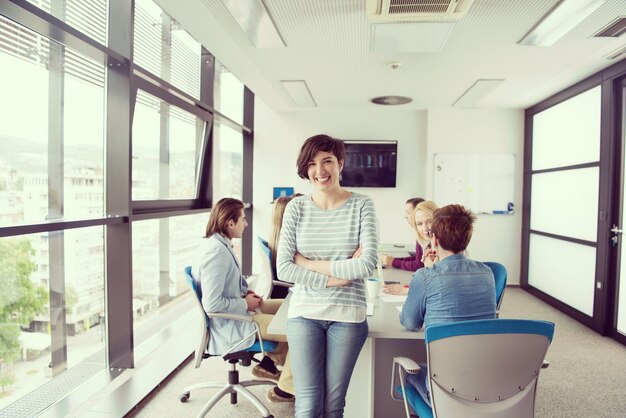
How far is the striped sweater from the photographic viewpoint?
1504mm

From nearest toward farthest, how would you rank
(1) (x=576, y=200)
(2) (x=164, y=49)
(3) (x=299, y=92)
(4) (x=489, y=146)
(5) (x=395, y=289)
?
(5) (x=395, y=289)
(2) (x=164, y=49)
(1) (x=576, y=200)
(3) (x=299, y=92)
(4) (x=489, y=146)

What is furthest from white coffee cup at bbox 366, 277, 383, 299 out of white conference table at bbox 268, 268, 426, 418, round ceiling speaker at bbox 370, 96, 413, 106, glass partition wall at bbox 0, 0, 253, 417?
round ceiling speaker at bbox 370, 96, 413, 106

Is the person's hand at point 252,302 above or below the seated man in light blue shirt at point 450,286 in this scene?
below

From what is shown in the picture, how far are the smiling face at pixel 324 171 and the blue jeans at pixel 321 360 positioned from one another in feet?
1.74

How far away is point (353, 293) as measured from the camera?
154 cm

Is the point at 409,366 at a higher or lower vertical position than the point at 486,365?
lower

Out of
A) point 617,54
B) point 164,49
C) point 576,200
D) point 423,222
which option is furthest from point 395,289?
point 576,200

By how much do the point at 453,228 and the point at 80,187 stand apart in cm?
229

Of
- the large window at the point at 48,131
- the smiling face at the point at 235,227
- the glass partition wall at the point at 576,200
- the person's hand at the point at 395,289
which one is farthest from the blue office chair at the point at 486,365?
the glass partition wall at the point at 576,200

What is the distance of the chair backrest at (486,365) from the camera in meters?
1.38

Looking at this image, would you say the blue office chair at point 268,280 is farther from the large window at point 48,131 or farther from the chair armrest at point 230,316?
the large window at point 48,131

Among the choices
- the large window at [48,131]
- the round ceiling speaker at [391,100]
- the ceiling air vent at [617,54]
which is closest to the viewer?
the large window at [48,131]

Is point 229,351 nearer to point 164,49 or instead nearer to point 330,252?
point 330,252

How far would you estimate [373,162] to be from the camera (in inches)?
241
